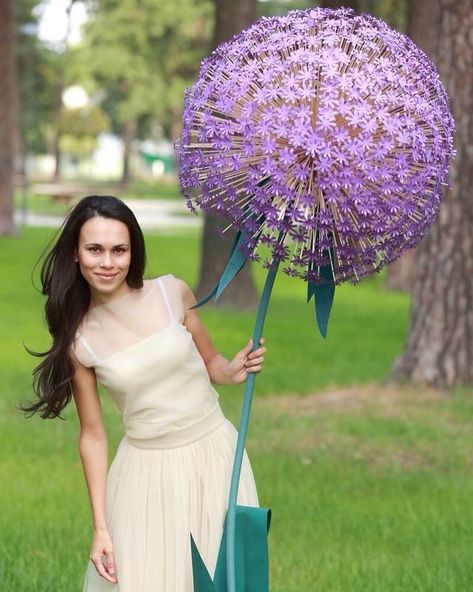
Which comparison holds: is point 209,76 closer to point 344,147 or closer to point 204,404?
point 344,147

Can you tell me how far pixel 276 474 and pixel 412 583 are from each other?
70.1 inches

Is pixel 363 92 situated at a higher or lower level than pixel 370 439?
higher

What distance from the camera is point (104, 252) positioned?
3361 mm

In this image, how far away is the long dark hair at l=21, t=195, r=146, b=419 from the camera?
3383 millimetres

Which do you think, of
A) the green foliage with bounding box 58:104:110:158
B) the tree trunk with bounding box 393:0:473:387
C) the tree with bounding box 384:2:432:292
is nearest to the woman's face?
the tree trunk with bounding box 393:0:473:387

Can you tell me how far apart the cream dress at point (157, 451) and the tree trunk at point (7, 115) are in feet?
72.5

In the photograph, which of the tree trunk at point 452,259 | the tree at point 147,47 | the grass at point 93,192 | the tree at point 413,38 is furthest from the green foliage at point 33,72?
the tree trunk at point 452,259

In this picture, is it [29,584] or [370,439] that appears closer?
[29,584]

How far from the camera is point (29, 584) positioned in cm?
496

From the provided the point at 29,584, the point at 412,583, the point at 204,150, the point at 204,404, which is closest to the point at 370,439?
the point at 412,583

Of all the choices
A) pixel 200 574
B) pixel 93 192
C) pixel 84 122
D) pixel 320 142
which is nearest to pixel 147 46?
pixel 93 192

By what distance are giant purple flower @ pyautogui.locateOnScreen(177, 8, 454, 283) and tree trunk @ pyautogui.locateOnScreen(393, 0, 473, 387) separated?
5.58 metres

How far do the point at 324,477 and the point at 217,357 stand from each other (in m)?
3.20

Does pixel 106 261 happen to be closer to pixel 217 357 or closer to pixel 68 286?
pixel 68 286
